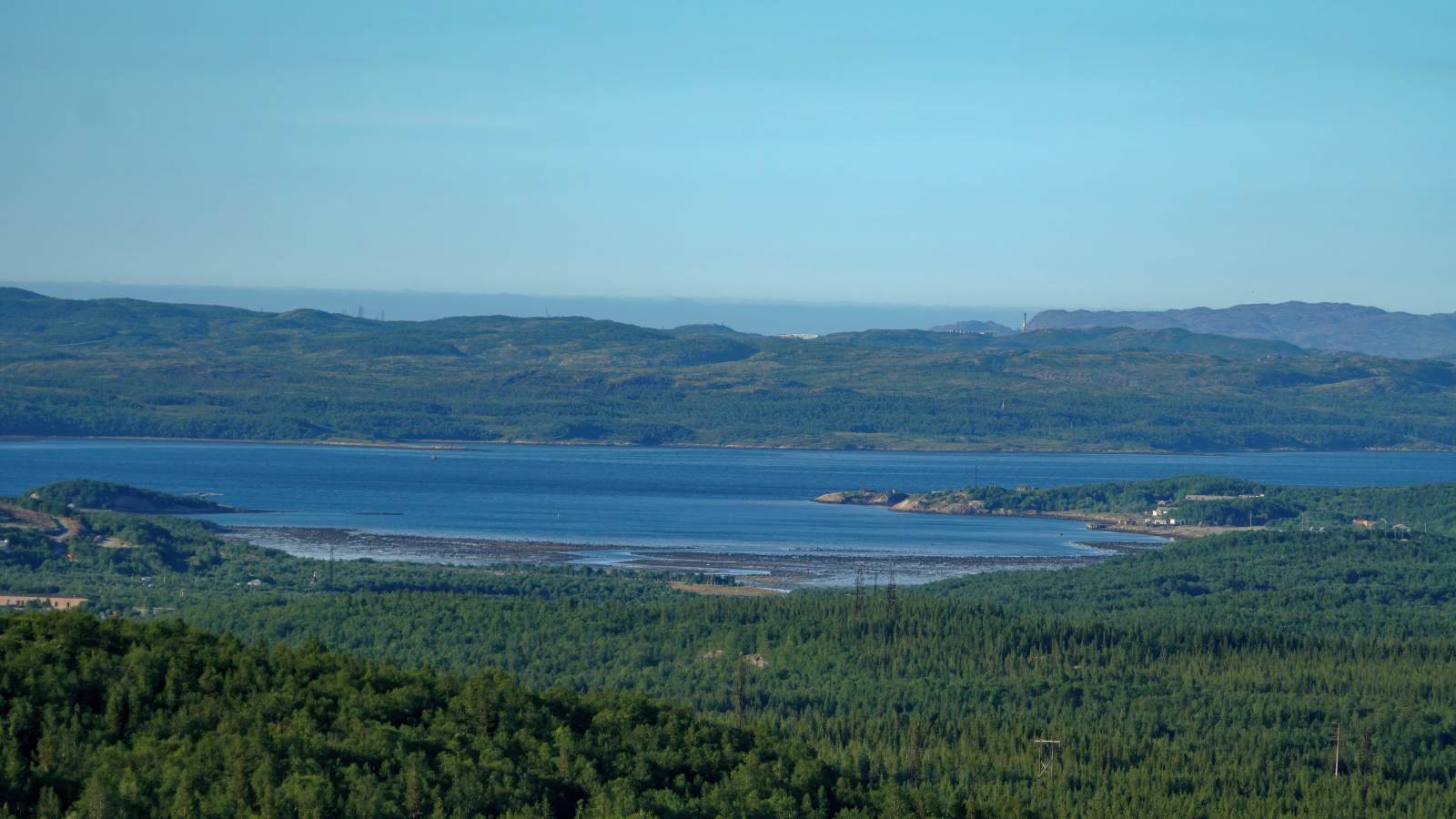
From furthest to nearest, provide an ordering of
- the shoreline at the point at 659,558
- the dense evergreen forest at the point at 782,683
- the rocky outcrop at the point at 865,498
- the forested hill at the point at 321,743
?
1. the rocky outcrop at the point at 865,498
2. the shoreline at the point at 659,558
3. the dense evergreen forest at the point at 782,683
4. the forested hill at the point at 321,743

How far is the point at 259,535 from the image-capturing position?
133 meters

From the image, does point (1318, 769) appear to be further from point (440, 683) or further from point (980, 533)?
point (980, 533)

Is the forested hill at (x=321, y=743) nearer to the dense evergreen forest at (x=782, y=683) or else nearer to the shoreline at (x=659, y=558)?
the dense evergreen forest at (x=782, y=683)

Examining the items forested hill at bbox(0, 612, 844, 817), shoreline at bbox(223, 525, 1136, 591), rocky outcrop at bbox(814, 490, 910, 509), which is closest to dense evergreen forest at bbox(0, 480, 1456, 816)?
forested hill at bbox(0, 612, 844, 817)

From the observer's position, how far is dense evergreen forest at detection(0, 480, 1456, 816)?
4038 cm

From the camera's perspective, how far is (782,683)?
7206 centimetres

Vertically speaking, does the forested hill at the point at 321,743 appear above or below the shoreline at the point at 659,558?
above

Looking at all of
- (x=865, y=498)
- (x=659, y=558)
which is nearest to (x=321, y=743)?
(x=659, y=558)

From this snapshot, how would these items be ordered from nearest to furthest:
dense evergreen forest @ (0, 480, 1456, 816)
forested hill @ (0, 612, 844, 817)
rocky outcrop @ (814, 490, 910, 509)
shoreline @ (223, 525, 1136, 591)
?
1. forested hill @ (0, 612, 844, 817)
2. dense evergreen forest @ (0, 480, 1456, 816)
3. shoreline @ (223, 525, 1136, 591)
4. rocky outcrop @ (814, 490, 910, 509)

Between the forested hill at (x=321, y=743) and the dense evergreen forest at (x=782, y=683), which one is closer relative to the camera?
the forested hill at (x=321, y=743)

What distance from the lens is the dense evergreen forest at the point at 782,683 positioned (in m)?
40.4

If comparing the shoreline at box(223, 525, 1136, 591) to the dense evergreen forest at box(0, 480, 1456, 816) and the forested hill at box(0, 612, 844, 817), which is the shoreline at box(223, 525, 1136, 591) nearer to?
the dense evergreen forest at box(0, 480, 1456, 816)

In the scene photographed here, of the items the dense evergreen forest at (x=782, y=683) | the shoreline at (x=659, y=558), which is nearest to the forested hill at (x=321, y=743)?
the dense evergreen forest at (x=782, y=683)

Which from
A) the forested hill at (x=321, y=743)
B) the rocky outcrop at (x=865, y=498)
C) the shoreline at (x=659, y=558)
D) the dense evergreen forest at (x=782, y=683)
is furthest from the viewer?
the rocky outcrop at (x=865, y=498)
